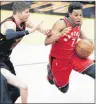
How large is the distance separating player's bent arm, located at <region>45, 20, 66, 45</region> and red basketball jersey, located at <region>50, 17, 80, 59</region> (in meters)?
0.10

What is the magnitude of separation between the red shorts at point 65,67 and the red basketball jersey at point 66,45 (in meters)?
0.09

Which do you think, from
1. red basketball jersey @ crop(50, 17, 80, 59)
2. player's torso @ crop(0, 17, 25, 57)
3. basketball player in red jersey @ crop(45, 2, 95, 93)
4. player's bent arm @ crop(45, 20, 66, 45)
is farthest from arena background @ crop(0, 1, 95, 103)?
player's torso @ crop(0, 17, 25, 57)

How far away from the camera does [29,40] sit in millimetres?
9594

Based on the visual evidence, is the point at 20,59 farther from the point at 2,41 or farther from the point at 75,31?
the point at 2,41

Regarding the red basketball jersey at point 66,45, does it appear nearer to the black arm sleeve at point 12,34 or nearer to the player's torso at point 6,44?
the player's torso at point 6,44

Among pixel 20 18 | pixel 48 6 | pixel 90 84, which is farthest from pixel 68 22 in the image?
pixel 48 6

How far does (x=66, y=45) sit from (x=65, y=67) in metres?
0.36

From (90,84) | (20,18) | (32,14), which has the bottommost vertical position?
(90,84)

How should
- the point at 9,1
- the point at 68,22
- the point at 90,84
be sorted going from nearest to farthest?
the point at 68,22 < the point at 90,84 < the point at 9,1

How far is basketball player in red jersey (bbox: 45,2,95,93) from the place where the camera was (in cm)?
503

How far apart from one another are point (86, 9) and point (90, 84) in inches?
244

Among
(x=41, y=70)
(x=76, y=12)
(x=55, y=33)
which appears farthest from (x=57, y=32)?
(x=41, y=70)

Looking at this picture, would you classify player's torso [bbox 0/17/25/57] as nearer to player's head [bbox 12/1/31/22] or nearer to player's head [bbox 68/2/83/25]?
player's head [bbox 12/1/31/22]

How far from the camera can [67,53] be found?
535 centimetres
